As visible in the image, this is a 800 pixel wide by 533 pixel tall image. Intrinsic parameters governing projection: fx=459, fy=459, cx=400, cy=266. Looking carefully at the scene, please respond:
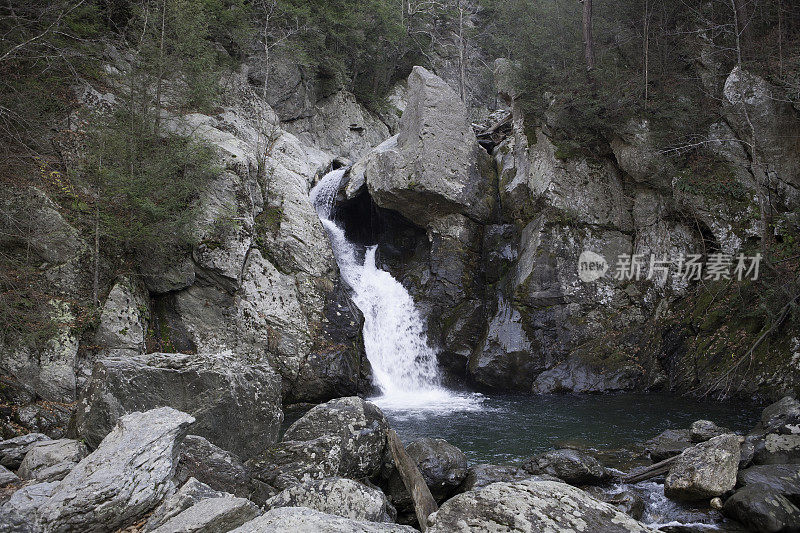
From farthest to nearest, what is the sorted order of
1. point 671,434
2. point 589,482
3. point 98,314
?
1. point 98,314
2. point 671,434
3. point 589,482

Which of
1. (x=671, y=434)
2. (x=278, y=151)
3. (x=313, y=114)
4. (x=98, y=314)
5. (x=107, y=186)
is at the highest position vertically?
(x=313, y=114)

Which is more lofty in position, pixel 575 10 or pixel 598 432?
pixel 575 10

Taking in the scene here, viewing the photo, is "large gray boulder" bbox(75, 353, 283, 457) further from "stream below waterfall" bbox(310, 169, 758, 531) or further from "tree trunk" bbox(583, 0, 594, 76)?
"tree trunk" bbox(583, 0, 594, 76)

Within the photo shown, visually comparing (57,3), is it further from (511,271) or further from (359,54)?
(359,54)

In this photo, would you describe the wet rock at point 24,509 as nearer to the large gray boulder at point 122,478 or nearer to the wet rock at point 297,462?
the large gray boulder at point 122,478

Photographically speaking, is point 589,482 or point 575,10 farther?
point 575,10

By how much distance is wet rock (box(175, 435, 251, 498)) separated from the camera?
5.30 meters

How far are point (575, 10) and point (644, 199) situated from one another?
954 cm

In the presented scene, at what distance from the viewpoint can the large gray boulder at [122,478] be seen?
4113 mm

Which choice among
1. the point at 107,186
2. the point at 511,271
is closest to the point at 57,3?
the point at 107,186

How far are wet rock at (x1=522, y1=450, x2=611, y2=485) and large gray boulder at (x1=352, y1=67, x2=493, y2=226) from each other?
10451 mm

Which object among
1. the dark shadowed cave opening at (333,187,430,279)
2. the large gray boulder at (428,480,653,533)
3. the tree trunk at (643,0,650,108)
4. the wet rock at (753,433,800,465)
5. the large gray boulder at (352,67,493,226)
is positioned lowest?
the wet rock at (753,433,800,465)

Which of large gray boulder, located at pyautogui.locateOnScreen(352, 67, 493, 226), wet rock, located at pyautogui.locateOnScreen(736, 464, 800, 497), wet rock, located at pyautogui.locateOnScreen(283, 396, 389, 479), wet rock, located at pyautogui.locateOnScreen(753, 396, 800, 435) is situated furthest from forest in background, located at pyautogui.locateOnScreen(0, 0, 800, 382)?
wet rock, located at pyautogui.locateOnScreen(283, 396, 389, 479)

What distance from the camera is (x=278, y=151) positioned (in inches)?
710
